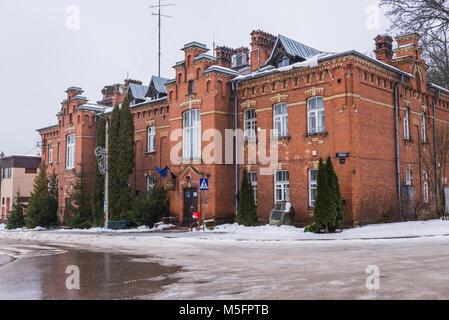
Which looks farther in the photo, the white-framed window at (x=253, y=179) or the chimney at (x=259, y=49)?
the chimney at (x=259, y=49)

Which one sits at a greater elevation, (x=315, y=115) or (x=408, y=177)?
(x=315, y=115)

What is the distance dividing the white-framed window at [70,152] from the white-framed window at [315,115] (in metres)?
21.8

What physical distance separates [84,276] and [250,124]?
17.2 meters

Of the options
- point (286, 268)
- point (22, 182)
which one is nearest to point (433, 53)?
point (286, 268)

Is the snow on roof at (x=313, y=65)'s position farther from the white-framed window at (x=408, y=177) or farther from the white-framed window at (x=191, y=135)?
the white-framed window at (x=408, y=177)

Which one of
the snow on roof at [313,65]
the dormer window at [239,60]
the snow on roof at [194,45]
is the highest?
the dormer window at [239,60]

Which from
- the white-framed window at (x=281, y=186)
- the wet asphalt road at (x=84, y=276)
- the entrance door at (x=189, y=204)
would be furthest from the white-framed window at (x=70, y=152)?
the wet asphalt road at (x=84, y=276)

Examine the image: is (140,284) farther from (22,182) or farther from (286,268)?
(22,182)

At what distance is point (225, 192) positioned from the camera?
25266 millimetres

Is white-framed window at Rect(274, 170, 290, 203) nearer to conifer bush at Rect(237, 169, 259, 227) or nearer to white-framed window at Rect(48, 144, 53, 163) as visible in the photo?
conifer bush at Rect(237, 169, 259, 227)

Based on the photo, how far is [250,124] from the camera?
25688 mm

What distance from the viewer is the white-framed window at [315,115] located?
2253cm

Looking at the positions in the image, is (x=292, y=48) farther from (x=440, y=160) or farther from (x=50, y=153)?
(x=50, y=153)

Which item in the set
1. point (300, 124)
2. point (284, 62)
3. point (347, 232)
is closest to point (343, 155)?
point (300, 124)
